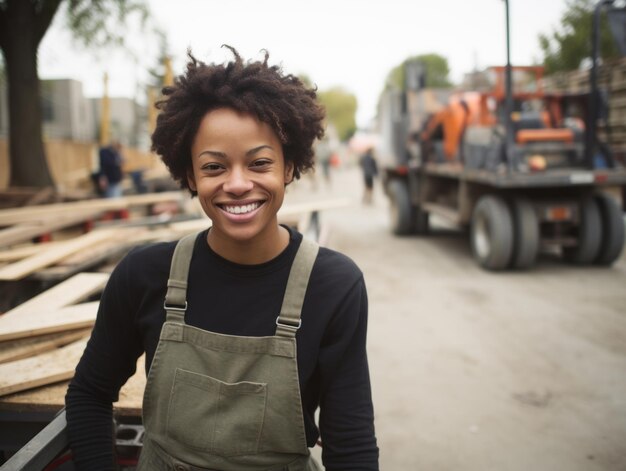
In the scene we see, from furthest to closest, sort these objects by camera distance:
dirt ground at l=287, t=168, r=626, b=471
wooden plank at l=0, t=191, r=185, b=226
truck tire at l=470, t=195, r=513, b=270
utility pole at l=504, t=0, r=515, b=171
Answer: truck tire at l=470, t=195, r=513, b=270 < utility pole at l=504, t=0, r=515, b=171 < wooden plank at l=0, t=191, r=185, b=226 < dirt ground at l=287, t=168, r=626, b=471

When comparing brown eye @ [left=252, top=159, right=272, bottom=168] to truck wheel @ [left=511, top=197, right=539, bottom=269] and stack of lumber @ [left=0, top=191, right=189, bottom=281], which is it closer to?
stack of lumber @ [left=0, top=191, right=189, bottom=281]

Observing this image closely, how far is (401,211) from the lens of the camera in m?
10.6

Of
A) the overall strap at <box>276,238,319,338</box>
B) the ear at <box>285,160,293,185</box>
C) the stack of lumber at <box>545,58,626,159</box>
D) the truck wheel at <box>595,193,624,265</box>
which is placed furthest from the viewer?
the stack of lumber at <box>545,58,626,159</box>

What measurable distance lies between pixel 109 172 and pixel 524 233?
8695 mm

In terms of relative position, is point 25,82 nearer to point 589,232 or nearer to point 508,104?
point 508,104

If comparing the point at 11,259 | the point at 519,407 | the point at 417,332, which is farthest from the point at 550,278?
the point at 11,259

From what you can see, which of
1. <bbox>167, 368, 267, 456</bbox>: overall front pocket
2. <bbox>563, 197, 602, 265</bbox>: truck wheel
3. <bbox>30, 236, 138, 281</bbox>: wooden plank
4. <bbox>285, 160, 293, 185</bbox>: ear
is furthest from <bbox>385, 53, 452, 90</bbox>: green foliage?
<bbox>167, 368, 267, 456</bbox>: overall front pocket

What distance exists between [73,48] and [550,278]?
10.3 meters

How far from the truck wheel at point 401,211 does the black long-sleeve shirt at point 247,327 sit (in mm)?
9127

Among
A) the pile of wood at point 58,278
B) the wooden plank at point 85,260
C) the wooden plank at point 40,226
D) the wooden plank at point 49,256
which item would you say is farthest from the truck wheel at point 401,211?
the wooden plank at point 85,260

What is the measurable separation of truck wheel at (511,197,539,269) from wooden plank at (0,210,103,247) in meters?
5.21

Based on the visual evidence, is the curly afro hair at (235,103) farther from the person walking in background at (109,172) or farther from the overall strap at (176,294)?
the person walking in background at (109,172)

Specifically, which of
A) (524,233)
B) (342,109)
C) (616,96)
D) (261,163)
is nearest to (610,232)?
(524,233)

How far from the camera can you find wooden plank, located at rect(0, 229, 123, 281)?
10.2ft
